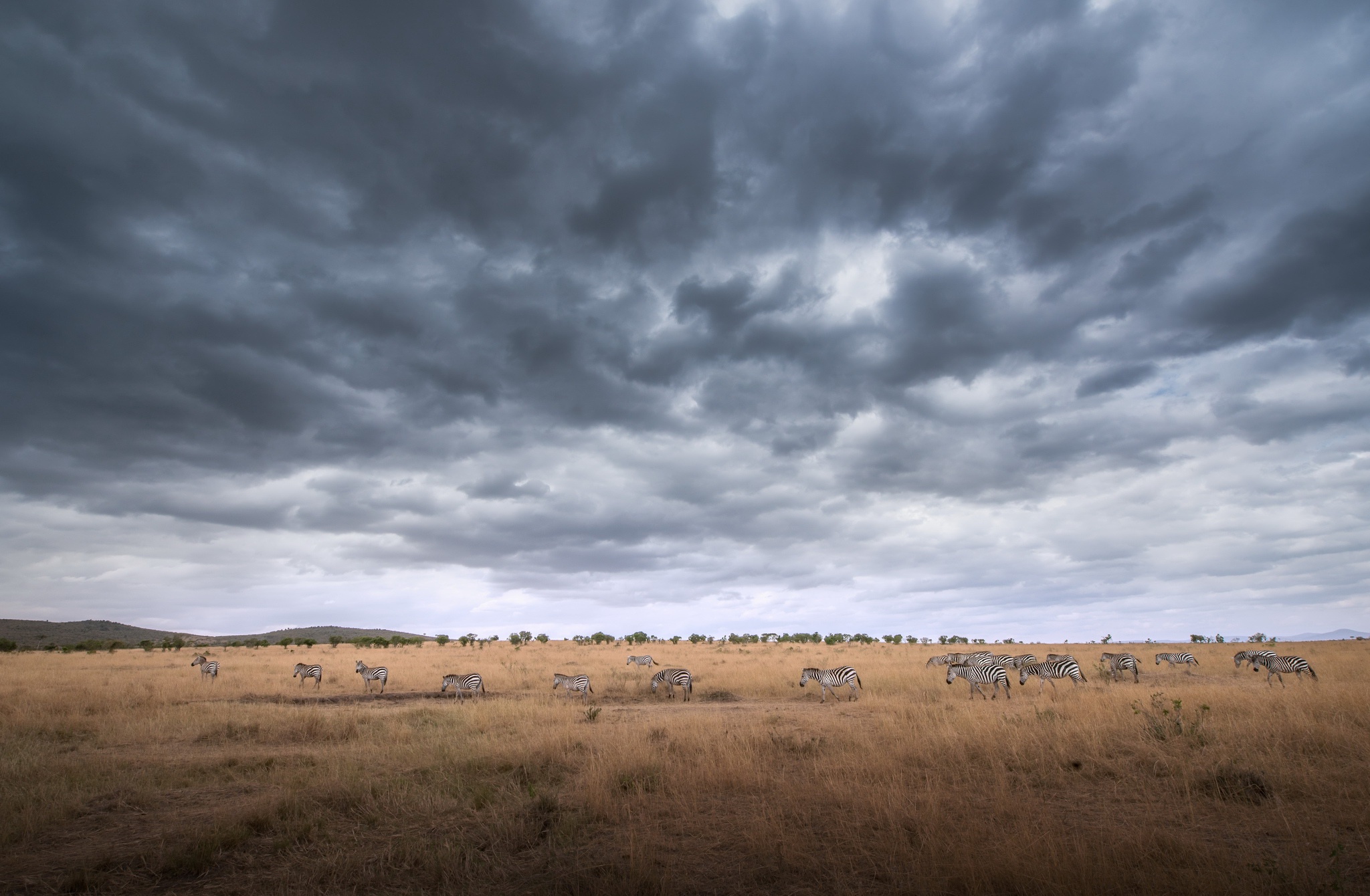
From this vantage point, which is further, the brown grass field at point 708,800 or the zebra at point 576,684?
the zebra at point 576,684

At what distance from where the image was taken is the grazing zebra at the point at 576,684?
28.2 metres

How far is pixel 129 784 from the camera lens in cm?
1174

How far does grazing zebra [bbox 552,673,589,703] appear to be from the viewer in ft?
92.4

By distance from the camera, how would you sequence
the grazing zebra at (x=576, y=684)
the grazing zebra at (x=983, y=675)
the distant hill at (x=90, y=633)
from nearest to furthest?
the grazing zebra at (x=983, y=675) < the grazing zebra at (x=576, y=684) < the distant hill at (x=90, y=633)

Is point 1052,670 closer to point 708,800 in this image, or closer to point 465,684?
point 708,800

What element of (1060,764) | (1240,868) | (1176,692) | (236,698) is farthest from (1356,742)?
(236,698)

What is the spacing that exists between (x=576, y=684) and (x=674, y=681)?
4.40 meters

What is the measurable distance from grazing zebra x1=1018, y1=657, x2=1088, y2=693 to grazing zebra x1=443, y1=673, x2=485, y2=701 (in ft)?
75.1

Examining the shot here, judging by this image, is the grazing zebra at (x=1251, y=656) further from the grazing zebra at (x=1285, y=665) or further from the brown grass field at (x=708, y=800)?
the brown grass field at (x=708, y=800)

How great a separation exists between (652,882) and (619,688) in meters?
24.9

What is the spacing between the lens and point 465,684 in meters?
29.4

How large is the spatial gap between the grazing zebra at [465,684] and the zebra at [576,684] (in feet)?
11.0

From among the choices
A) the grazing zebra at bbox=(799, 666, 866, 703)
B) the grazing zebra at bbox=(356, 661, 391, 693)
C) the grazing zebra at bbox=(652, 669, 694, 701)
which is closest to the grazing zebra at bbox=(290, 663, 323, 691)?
the grazing zebra at bbox=(356, 661, 391, 693)

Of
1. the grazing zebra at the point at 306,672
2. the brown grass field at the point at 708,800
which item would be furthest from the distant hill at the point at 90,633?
the brown grass field at the point at 708,800
